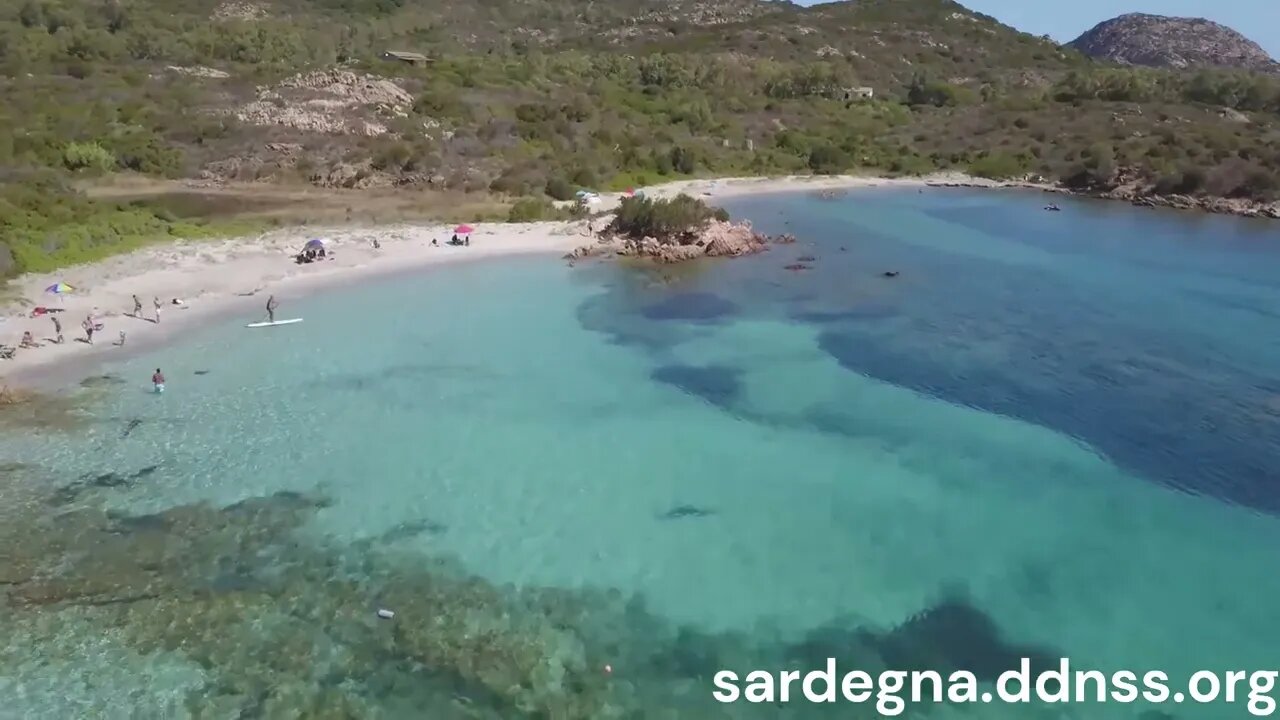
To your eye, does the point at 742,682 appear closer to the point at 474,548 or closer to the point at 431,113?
the point at 474,548

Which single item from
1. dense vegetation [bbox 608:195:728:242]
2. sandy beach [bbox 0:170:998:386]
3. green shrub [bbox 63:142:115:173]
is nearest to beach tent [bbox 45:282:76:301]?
sandy beach [bbox 0:170:998:386]

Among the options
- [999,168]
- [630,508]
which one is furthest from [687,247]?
[999,168]

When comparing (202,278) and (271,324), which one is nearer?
(271,324)

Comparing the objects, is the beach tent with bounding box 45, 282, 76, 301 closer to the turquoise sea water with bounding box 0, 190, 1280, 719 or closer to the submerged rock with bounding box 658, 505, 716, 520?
the turquoise sea water with bounding box 0, 190, 1280, 719

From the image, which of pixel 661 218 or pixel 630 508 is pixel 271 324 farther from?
pixel 661 218

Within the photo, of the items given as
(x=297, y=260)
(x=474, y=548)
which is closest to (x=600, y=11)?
(x=297, y=260)

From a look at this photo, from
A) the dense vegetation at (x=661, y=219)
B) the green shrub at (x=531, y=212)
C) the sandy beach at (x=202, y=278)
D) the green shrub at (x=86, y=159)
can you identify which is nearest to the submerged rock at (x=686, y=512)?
the sandy beach at (x=202, y=278)

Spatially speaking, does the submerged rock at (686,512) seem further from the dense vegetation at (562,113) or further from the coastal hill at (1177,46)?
the coastal hill at (1177,46)
